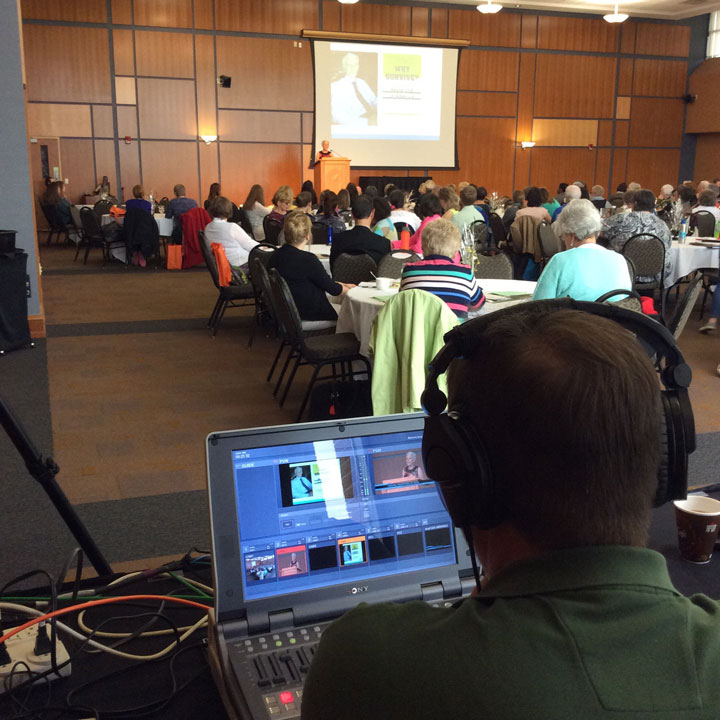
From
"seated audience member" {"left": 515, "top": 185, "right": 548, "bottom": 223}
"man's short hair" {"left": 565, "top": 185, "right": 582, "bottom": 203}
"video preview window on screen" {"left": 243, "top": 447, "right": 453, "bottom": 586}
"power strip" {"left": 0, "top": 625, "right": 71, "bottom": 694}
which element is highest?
"man's short hair" {"left": 565, "top": 185, "right": 582, "bottom": 203}

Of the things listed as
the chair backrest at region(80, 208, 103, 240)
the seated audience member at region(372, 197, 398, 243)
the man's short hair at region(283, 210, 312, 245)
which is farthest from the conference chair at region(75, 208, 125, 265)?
the man's short hair at region(283, 210, 312, 245)

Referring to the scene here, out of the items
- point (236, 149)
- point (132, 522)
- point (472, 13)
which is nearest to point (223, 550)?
point (132, 522)

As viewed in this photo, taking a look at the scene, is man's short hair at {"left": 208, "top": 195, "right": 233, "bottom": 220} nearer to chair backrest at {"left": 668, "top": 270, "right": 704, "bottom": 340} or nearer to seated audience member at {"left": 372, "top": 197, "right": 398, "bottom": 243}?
seated audience member at {"left": 372, "top": 197, "right": 398, "bottom": 243}

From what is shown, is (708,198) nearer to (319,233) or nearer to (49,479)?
(319,233)

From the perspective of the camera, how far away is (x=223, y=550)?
102 centimetres

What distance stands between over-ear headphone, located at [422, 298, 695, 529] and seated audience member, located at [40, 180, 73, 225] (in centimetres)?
1314

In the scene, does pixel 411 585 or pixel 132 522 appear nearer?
pixel 411 585

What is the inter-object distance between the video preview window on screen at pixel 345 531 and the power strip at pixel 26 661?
0.91ft

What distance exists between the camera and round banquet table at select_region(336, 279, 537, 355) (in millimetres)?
4121

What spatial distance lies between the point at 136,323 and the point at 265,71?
9.47 m

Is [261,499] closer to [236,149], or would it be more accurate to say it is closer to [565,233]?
[565,233]

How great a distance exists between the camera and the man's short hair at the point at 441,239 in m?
3.81

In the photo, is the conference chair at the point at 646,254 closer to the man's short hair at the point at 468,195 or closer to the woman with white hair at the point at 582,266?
the man's short hair at the point at 468,195

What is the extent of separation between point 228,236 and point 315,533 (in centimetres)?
620
